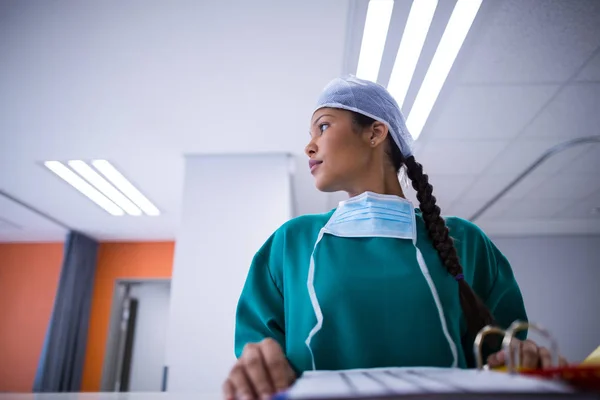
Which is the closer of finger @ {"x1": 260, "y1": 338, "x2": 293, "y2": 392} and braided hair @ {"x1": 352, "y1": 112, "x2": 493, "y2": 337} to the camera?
finger @ {"x1": 260, "y1": 338, "x2": 293, "y2": 392}

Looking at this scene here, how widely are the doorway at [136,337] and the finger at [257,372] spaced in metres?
5.90

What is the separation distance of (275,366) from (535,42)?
2.56 metres

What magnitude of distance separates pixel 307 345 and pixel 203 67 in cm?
225

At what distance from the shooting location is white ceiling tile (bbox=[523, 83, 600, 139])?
2.86 metres

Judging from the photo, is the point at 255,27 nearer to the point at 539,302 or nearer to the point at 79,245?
the point at 79,245

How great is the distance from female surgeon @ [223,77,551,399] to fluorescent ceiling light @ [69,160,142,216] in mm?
3625

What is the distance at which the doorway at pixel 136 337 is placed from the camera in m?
5.90

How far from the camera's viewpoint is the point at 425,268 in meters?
0.84

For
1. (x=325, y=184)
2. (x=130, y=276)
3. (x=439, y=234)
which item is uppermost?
(x=130, y=276)

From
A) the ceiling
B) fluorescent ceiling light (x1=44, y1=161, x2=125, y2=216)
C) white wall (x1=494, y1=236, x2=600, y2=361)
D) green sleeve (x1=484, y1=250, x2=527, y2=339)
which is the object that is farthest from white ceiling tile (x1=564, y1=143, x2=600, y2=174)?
fluorescent ceiling light (x1=44, y1=161, x2=125, y2=216)

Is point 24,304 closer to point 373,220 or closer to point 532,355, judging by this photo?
point 373,220

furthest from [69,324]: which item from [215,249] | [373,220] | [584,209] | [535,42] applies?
[584,209]

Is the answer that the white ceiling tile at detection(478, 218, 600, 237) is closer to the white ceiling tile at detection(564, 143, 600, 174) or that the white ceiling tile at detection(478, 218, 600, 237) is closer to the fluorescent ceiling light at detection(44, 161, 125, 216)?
the white ceiling tile at detection(564, 143, 600, 174)

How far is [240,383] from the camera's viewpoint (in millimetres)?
486
